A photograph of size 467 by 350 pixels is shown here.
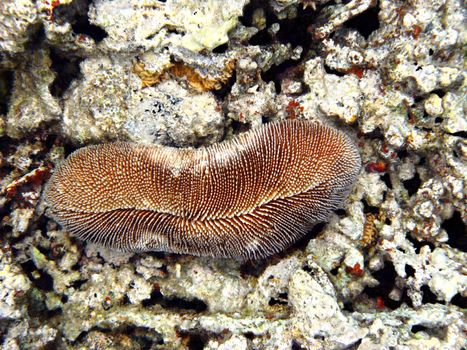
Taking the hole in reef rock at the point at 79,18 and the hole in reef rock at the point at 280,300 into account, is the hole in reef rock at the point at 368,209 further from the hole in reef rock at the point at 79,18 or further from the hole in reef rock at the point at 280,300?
the hole in reef rock at the point at 79,18

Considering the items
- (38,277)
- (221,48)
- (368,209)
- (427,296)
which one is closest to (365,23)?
→ (221,48)

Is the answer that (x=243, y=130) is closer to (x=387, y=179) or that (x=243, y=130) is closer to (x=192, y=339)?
(x=387, y=179)

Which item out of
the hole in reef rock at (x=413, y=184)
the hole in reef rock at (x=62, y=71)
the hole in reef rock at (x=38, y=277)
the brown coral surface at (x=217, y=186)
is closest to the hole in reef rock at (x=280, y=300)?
the brown coral surface at (x=217, y=186)

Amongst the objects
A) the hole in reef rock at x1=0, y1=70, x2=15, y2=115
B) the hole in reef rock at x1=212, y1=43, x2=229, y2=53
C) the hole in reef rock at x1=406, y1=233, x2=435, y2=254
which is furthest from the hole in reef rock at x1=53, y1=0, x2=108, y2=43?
the hole in reef rock at x1=406, y1=233, x2=435, y2=254

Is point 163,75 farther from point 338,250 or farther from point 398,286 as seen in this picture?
point 398,286

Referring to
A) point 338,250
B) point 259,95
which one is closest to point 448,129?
point 338,250

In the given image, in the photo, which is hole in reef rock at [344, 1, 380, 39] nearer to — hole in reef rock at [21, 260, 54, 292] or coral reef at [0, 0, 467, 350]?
coral reef at [0, 0, 467, 350]
